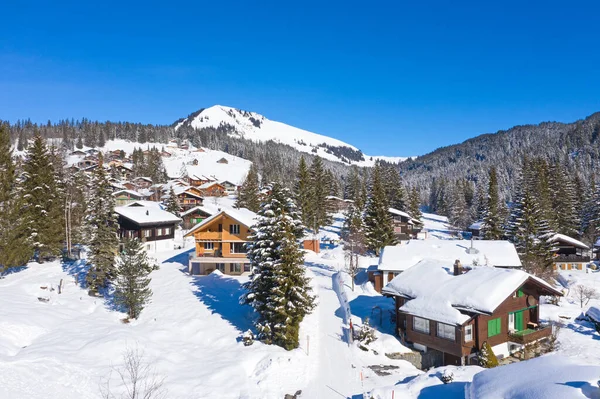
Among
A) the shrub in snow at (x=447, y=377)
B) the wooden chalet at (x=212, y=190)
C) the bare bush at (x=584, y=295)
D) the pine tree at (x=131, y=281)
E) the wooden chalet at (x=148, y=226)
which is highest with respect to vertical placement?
the wooden chalet at (x=212, y=190)

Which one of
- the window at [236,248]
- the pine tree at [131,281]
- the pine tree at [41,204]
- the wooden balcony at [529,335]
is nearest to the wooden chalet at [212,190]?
the pine tree at [41,204]

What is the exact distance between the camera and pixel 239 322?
102ft

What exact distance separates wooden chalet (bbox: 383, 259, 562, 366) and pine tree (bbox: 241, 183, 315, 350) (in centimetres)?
803

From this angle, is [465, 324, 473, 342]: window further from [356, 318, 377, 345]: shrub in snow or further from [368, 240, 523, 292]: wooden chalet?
[368, 240, 523, 292]: wooden chalet

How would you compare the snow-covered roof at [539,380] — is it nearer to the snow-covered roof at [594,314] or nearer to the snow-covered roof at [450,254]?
the snow-covered roof at [594,314]

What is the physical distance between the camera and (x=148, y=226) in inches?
2242

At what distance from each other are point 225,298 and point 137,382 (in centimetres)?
1541

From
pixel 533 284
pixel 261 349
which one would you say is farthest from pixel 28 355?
pixel 533 284

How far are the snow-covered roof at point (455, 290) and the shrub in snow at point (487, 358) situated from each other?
2401mm

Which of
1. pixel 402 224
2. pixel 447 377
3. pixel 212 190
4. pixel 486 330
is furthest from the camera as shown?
pixel 212 190

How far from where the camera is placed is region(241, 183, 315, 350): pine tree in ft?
87.7

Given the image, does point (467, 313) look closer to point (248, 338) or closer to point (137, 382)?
point (248, 338)

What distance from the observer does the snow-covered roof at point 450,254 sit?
139 feet

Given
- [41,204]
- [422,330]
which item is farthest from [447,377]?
[41,204]
